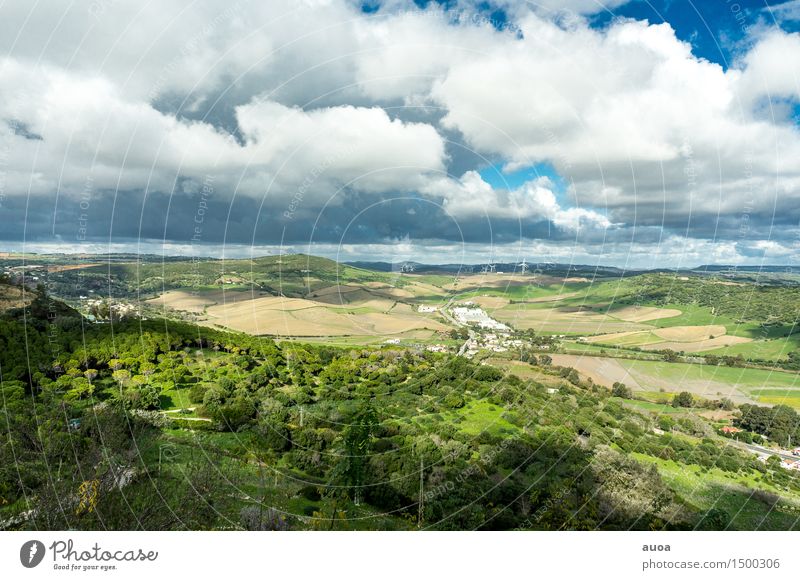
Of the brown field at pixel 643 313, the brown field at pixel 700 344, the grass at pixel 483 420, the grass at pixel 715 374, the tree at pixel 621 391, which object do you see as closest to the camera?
the grass at pixel 483 420

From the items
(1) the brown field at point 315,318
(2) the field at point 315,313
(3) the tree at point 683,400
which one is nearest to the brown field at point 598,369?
(3) the tree at point 683,400

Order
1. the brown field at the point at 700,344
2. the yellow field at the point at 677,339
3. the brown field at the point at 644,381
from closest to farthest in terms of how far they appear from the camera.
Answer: the brown field at the point at 644,381, the brown field at the point at 700,344, the yellow field at the point at 677,339

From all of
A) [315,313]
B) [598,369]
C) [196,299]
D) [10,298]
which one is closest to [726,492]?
[598,369]

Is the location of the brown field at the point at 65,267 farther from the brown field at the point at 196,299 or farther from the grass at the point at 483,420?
the grass at the point at 483,420

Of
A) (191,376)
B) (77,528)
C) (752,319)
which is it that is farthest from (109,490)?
(752,319)

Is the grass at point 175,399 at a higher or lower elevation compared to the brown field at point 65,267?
lower
